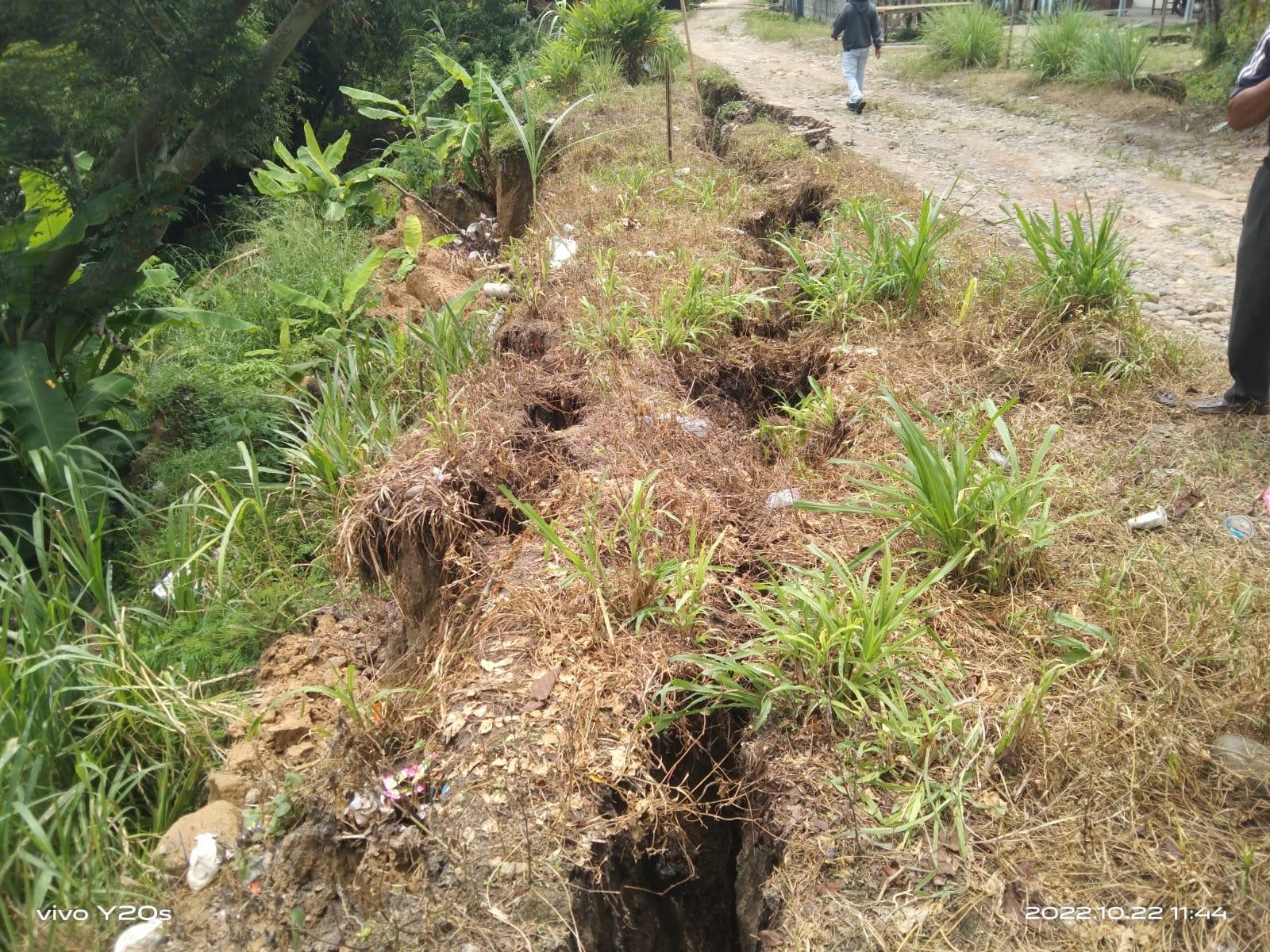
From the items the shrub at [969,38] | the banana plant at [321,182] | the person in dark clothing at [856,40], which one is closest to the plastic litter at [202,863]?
the banana plant at [321,182]

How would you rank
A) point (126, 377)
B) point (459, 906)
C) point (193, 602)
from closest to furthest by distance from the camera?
1. point (459, 906)
2. point (193, 602)
3. point (126, 377)

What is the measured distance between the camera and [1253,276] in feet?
10.1

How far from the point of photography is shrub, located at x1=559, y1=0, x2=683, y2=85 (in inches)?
390

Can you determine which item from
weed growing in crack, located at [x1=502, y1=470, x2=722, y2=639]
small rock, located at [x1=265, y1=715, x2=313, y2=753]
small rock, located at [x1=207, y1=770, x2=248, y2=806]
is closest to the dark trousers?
weed growing in crack, located at [x1=502, y1=470, x2=722, y2=639]

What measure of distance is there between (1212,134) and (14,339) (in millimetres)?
8597

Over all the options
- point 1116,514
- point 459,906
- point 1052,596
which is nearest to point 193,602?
point 459,906

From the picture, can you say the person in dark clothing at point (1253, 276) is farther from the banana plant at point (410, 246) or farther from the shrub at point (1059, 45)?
the shrub at point (1059, 45)

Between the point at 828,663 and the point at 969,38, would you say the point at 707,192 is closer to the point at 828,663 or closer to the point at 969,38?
→ the point at 828,663

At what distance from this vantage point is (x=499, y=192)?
291 inches

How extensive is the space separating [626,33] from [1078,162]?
542 cm

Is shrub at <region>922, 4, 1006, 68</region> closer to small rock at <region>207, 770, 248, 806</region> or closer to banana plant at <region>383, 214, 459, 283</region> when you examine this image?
banana plant at <region>383, 214, 459, 283</region>

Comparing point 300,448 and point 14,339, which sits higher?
point 14,339

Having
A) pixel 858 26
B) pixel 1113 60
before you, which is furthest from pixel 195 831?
pixel 1113 60

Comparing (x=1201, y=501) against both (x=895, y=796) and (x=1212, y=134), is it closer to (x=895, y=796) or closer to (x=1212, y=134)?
(x=895, y=796)
